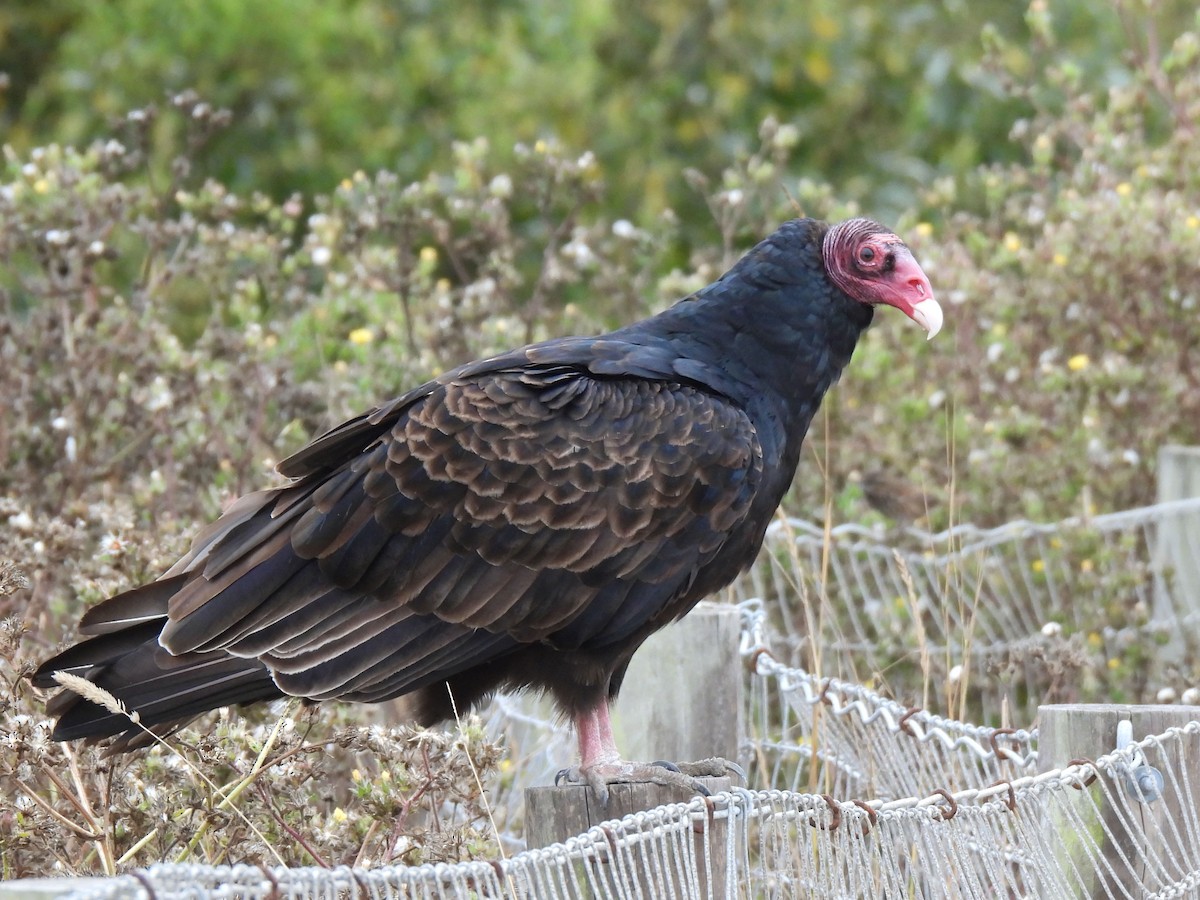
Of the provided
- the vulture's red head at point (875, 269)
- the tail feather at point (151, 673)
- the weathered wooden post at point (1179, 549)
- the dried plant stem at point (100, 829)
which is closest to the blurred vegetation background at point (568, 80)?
the weathered wooden post at point (1179, 549)

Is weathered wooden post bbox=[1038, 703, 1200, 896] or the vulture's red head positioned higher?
the vulture's red head

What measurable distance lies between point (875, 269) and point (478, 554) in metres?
1.10

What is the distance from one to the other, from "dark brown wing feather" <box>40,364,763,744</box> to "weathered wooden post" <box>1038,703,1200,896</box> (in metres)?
0.74

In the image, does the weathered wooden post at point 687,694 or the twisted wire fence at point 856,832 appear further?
the weathered wooden post at point 687,694

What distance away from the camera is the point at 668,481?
312cm

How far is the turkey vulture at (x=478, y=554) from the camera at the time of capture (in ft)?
10.1

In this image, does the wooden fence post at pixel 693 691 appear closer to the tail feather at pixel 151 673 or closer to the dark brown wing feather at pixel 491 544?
the dark brown wing feather at pixel 491 544

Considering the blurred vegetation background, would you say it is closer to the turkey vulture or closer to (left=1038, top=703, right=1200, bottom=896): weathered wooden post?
the turkey vulture

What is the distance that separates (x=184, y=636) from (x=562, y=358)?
889 millimetres

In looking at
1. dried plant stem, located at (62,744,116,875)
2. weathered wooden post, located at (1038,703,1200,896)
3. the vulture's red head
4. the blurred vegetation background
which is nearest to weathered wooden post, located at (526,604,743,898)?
the vulture's red head

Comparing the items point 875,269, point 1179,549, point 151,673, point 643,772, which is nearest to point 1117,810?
point 643,772

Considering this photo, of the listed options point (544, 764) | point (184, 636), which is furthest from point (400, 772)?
point (544, 764)

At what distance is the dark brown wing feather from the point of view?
3123mm

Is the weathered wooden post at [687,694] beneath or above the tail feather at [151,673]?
beneath
